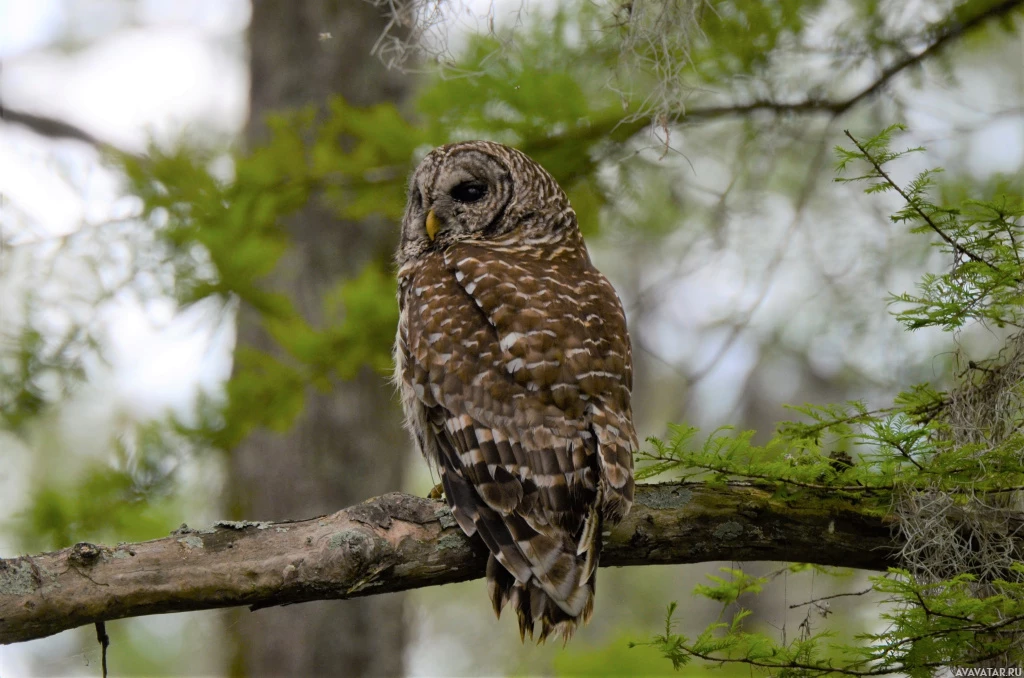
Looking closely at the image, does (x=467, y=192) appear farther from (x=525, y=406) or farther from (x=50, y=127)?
(x=50, y=127)

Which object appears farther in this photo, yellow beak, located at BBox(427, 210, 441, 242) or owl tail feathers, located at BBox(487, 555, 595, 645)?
yellow beak, located at BBox(427, 210, 441, 242)

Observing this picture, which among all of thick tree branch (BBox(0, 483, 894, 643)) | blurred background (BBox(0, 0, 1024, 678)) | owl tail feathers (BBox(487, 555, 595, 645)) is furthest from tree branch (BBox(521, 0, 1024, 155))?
owl tail feathers (BBox(487, 555, 595, 645))

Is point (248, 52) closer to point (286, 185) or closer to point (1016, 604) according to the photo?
point (286, 185)

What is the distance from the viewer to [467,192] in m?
Answer: 4.34

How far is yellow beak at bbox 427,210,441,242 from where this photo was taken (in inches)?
168

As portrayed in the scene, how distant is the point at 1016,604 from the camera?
2623 millimetres

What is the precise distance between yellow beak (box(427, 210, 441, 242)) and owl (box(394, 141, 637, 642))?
0.40 feet

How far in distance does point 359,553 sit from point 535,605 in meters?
0.63

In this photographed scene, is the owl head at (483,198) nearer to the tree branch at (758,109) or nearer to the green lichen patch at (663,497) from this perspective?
the tree branch at (758,109)

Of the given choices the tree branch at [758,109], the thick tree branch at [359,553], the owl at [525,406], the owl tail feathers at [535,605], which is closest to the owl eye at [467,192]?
the owl at [525,406]

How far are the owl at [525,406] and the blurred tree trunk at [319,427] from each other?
2199mm

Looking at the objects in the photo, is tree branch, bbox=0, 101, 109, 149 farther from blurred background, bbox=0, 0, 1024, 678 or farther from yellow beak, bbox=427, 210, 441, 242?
yellow beak, bbox=427, 210, 441, 242

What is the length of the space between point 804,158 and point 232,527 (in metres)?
5.69

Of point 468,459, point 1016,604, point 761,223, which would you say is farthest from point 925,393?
point 761,223
